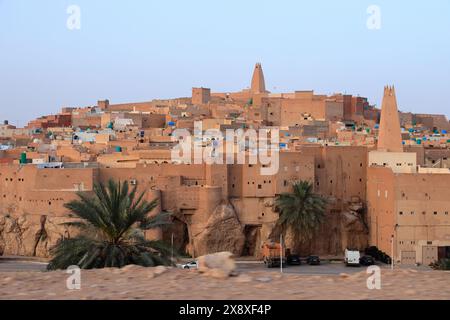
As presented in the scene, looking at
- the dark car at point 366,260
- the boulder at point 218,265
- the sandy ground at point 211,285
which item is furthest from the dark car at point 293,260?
the boulder at point 218,265

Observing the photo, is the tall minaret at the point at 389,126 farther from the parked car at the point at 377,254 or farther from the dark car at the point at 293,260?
the dark car at the point at 293,260

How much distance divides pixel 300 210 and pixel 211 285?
64.7ft

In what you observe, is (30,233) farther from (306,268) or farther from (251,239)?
(306,268)

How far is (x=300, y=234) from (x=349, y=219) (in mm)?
1974

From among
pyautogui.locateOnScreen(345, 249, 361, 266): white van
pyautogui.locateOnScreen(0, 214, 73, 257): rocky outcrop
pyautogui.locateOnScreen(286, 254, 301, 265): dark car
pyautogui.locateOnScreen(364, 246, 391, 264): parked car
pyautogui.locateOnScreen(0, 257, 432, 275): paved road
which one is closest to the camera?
pyautogui.locateOnScreen(0, 257, 432, 275): paved road

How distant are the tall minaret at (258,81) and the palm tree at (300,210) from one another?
3554 centimetres

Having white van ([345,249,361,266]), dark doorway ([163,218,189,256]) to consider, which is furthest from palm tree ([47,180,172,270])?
dark doorway ([163,218,189,256])

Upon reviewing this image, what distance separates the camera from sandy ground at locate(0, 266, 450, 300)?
7.54 m

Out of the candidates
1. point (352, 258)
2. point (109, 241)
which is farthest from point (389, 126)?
point (109, 241)

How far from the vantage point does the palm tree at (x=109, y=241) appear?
1266cm

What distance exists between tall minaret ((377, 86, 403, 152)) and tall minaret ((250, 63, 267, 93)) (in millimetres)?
30056

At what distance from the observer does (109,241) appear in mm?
13203

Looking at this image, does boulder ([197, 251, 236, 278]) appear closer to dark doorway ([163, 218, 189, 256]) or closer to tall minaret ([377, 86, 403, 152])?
dark doorway ([163, 218, 189, 256])
